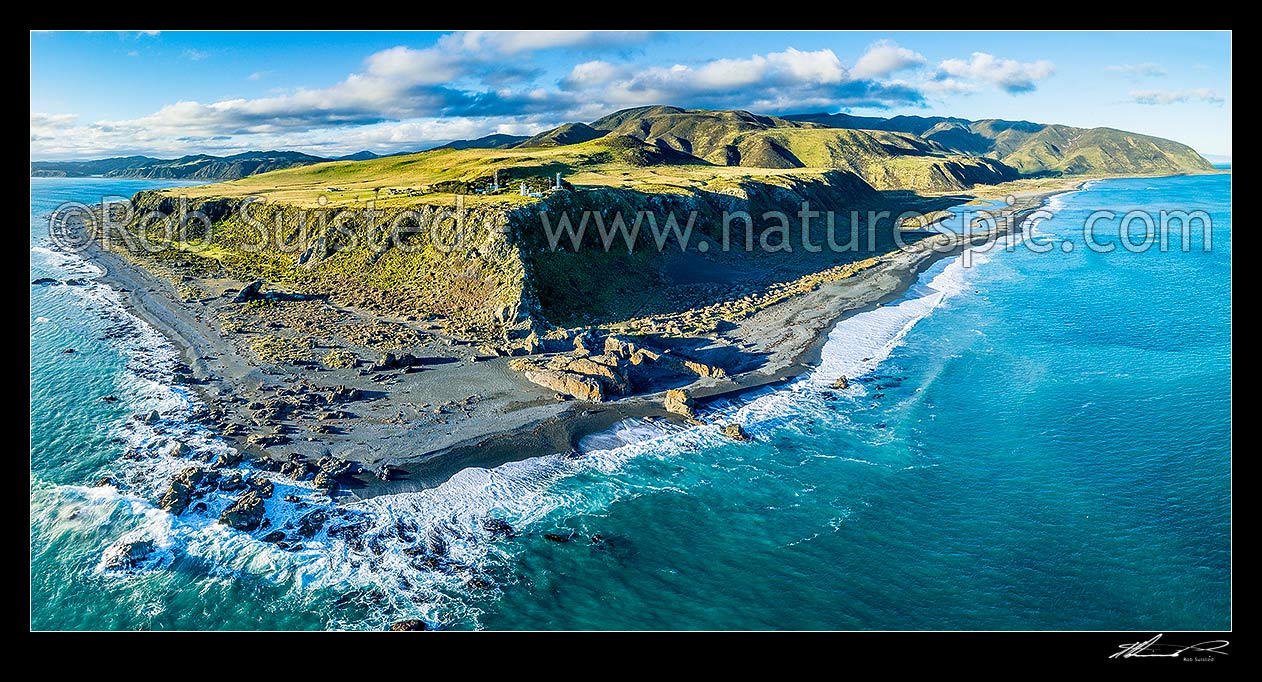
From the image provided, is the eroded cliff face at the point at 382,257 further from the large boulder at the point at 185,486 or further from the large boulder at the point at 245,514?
the large boulder at the point at 245,514

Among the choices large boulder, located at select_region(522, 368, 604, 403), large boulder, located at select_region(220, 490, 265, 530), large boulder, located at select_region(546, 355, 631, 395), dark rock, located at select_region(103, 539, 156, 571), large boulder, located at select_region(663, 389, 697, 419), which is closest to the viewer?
dark rock, located at select_region(103, 539, 156, 571)

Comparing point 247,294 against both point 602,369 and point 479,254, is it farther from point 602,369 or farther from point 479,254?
point 602,369

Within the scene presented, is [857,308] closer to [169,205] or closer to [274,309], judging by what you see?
[274,309]

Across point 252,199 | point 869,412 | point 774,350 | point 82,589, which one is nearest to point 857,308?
point 774,350

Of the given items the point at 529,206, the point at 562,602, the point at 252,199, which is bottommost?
the point at 562,602

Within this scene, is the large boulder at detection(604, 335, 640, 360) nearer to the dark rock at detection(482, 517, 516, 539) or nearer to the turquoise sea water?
the turquoise sea water

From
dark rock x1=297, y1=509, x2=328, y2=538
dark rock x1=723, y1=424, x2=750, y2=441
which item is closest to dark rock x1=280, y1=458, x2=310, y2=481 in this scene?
dark rock x1=297, y1=509, x2=328, y2=538

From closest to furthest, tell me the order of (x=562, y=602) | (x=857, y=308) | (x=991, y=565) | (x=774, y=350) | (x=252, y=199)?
(x=562, y=602), (x=991, y=565), (x=774, y=350), (x=857, y=308), (x=252, y=199)
